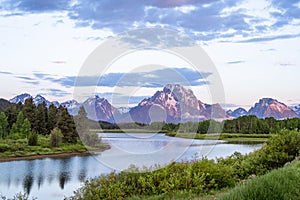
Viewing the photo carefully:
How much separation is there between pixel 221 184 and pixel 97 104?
4296 millimetres

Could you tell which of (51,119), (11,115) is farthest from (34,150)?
(11,115)

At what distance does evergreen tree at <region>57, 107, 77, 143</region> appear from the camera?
185 feet

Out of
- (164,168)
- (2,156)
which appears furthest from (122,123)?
(2,156)

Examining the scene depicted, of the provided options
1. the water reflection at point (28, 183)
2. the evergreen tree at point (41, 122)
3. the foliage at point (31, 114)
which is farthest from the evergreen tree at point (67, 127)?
the water reflection at point (28, 183)

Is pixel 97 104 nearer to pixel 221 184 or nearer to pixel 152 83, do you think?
pixel 152 83

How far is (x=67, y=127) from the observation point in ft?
188

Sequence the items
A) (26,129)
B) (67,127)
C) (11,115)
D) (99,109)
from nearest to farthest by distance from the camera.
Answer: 1. (99,109)
2. (67,127)
3. (26,129)
4. (11,115)

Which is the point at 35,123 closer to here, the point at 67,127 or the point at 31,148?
the point at 67,127

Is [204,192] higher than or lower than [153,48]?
lower

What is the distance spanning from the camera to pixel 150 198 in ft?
32.9

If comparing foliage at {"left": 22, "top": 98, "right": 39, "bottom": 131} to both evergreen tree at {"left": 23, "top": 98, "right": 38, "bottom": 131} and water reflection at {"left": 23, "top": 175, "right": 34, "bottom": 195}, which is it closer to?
evergreen tree at {"left": 23, "top": 98, "right": 38, "bottom": 131}

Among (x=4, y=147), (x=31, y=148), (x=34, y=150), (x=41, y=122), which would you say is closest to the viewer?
Answer: (x=4, y=147)

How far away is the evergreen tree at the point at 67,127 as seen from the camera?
5638cm

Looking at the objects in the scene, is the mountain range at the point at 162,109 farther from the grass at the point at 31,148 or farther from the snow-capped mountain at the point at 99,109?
Result: the grass at the point at 31,148
